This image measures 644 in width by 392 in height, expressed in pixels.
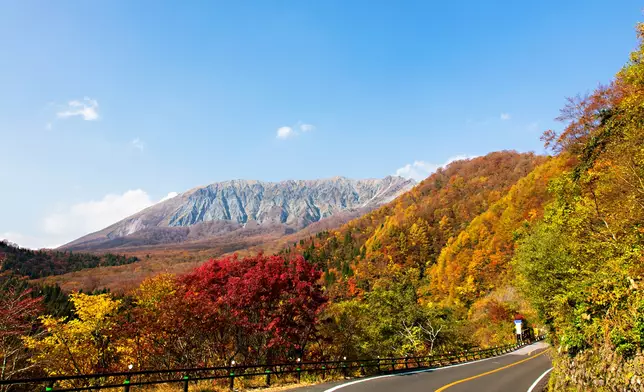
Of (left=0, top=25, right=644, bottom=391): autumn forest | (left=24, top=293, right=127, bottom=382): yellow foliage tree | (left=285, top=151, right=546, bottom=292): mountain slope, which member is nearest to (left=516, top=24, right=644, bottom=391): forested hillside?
(left=0, top=25, right=644, bottom=391): autumn forest

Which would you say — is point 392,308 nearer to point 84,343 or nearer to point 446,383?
point 446,383

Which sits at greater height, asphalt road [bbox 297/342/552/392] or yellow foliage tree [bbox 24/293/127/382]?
yellow foliage tree [bbox 24/293/127/382]

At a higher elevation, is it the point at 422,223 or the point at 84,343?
the point at 422,223

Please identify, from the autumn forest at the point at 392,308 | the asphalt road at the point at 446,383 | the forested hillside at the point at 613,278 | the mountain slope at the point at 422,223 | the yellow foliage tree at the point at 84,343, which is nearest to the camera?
the forested hillside at the point at 613,278

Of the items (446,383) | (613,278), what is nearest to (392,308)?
(446,383)

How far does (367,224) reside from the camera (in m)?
161

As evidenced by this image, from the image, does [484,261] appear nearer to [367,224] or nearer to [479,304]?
[479,304]

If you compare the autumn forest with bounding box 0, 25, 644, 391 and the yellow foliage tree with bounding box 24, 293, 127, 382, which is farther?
the yellow foliage tree with bounding box 24, 293, 127, 382

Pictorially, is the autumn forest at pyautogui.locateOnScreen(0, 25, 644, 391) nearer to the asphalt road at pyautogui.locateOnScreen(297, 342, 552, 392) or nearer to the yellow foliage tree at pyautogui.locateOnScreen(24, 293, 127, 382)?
the yellow foliage tree at pyautogui.locateOnScreen(24, 293, 127, 382)

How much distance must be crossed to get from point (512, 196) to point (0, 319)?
89942 mm

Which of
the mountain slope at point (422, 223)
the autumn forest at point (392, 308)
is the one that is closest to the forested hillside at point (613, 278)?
the autumn forest at point (392, 308)

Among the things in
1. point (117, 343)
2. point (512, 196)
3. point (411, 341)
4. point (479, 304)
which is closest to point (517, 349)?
point (411, 341)

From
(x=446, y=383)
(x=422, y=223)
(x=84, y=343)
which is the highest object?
(x=422, y=223)

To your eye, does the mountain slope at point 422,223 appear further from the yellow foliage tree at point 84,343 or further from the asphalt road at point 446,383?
the yellow foliage tree at point 84,343
